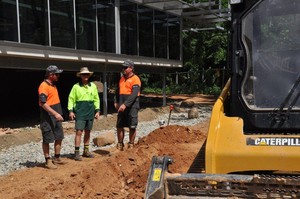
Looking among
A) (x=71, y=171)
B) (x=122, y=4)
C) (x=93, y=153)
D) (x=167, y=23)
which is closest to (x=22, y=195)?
(x=71, y=171)

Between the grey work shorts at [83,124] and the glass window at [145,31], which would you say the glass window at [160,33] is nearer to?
the glass window at [145,31]

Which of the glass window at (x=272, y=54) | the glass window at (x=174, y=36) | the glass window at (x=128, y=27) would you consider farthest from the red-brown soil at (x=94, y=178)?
the glass window at (x=174, y=36)

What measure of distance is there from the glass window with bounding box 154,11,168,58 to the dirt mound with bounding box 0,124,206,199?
38.8ft

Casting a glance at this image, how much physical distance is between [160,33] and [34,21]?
9492 mm

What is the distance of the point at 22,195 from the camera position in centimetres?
552

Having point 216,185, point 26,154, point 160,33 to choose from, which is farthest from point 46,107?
point 160,33

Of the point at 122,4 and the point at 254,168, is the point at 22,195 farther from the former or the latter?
the point at 122,4

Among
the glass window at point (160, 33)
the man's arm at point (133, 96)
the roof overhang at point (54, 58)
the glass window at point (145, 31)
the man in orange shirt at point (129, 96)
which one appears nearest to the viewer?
the man's arm at point (133, 96)

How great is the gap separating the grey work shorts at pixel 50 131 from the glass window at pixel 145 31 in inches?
425

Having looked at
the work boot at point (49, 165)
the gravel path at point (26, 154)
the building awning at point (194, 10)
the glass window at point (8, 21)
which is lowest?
the gravel path at point (26, 154)

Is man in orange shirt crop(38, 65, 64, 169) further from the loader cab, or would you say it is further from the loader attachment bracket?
the loader cab

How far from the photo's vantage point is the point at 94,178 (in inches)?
242

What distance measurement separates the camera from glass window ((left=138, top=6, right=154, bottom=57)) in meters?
17.7

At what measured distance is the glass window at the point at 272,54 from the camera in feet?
12.0
